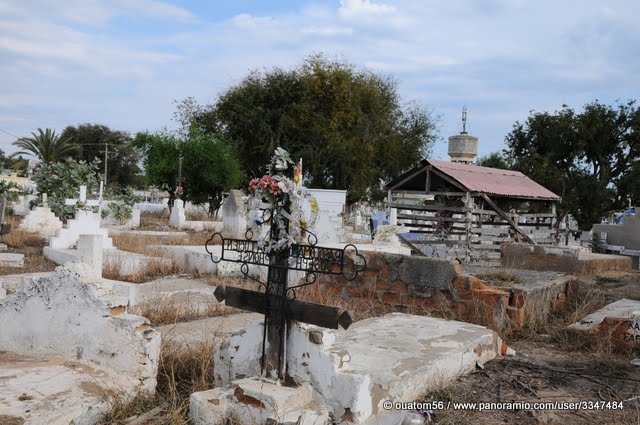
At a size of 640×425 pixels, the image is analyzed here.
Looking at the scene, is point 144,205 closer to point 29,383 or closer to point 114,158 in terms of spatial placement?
point 114,158

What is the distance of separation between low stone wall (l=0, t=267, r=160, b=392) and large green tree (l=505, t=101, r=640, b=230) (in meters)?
26.5

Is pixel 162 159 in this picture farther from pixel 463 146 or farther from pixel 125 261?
pixel 125 261

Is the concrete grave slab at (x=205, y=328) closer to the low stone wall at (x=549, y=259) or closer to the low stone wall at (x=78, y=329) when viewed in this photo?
the low stone wall at (x=78, y=329)

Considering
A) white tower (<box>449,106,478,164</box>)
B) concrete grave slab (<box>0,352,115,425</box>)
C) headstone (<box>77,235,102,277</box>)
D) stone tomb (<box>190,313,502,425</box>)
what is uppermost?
white tower (<box>449,106,478,164</box>)

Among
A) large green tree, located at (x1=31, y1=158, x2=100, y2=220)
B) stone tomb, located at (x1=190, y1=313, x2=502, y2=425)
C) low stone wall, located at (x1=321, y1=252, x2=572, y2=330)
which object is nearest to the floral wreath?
stone tomb, located at (x1=190, y1=313, x2=502, y2=425)

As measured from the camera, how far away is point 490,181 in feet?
52.0

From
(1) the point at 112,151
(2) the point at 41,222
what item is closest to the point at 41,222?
(2) the point at 41,222

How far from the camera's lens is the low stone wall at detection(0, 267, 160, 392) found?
4.28 meters

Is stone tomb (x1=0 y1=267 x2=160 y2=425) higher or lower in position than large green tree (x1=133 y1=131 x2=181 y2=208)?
lower

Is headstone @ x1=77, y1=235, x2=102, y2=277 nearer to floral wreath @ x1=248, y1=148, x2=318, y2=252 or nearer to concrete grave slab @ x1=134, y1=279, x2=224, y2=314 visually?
concrete grave slab @ x1=134, y1=279, x2=224, y2=314

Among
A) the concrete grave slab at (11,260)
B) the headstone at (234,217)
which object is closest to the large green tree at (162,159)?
the headstone at (234,217)

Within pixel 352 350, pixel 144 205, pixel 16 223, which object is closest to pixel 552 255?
pixel 352 350

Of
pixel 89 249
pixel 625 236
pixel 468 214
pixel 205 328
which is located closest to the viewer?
pixel 205 328

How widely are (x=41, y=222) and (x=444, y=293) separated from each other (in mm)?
13123
